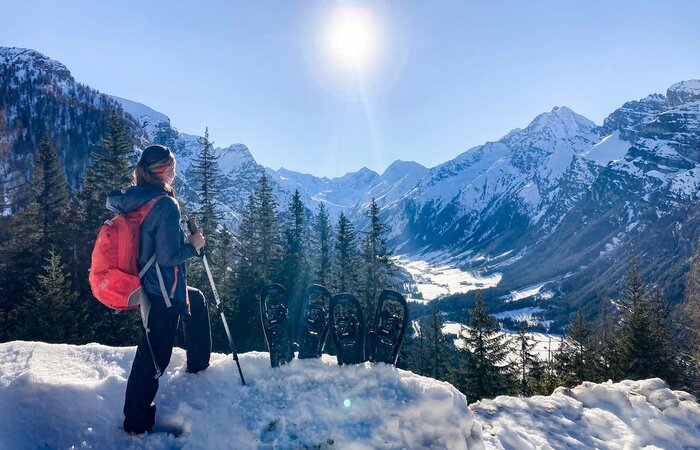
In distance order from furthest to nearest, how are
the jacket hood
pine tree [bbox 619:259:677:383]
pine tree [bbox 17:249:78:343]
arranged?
pine tree [bbox 619:259:677:383] → pine tree [bbox 17:249:78:343] → the jacket hood

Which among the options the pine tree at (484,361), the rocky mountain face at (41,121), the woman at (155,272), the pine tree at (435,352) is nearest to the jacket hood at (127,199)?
the woman at (155,272)

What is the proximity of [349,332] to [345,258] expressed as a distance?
29080mm

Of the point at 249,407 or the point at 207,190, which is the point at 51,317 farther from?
the point at 249,407

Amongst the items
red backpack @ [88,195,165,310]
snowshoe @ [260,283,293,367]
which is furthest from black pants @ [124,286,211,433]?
snowshoe @ [260,283,293,367]

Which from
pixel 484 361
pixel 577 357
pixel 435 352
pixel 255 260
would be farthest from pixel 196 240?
pixel 435 352

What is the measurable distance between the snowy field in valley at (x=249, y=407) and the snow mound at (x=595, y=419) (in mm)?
Result: 73

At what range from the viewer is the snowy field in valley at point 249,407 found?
461cm

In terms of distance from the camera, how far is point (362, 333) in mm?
6625

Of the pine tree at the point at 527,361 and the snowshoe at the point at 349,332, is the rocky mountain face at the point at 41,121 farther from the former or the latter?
the snowshoe at the point at 349,332

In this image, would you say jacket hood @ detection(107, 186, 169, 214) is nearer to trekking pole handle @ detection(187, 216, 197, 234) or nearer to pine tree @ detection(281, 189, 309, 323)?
trekking pole handle @ detection(187, 216, 197, 234)

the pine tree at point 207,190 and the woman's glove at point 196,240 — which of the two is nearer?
the woman's glove at point 196,240

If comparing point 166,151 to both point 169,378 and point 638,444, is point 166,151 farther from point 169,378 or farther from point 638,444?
point 638,444

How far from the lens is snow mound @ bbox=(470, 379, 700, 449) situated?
696cm

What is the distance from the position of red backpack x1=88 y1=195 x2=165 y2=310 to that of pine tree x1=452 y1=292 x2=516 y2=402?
28985mm
